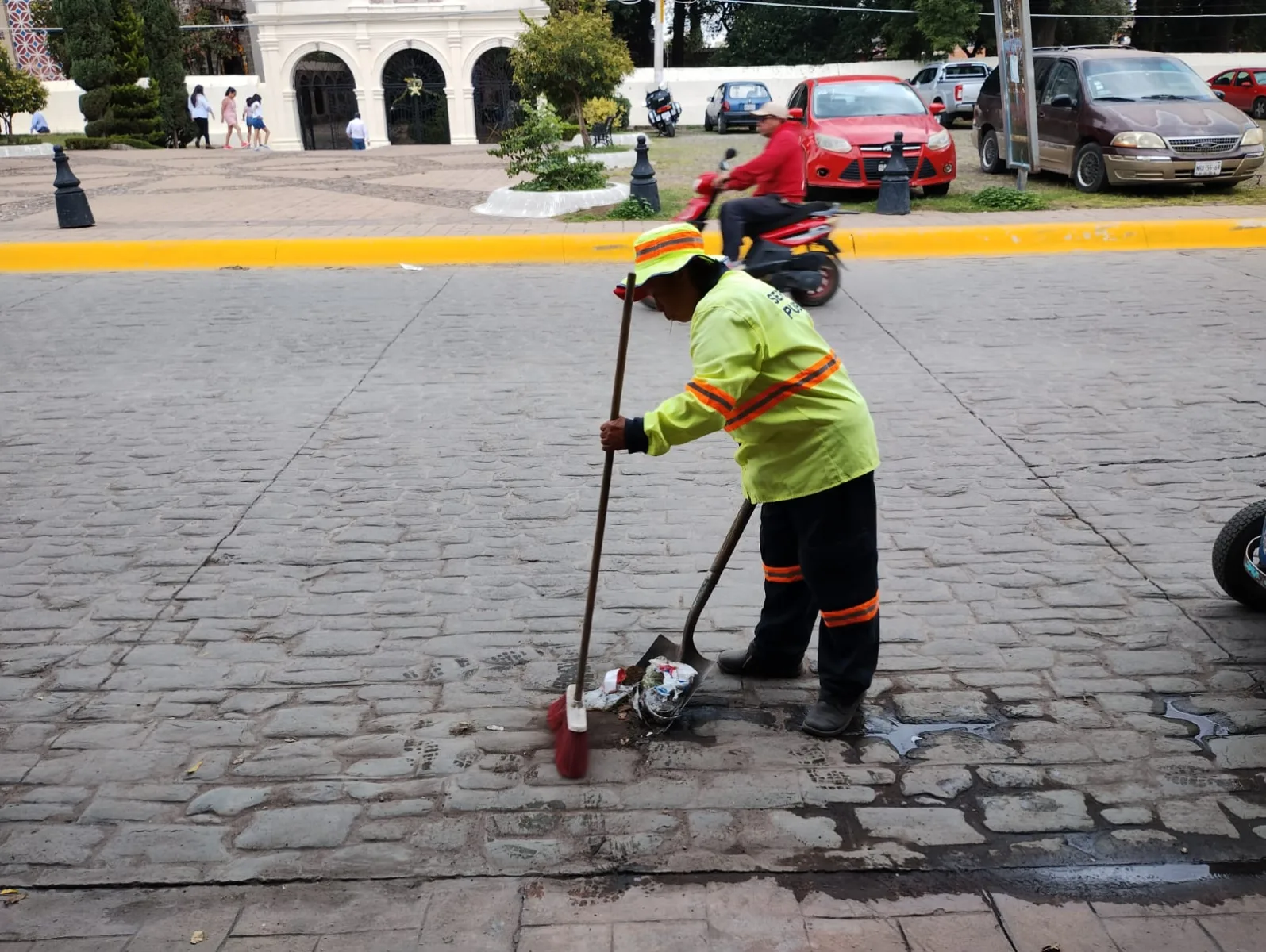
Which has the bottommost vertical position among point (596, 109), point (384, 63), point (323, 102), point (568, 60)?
point (596, 109)

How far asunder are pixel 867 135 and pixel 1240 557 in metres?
10.5

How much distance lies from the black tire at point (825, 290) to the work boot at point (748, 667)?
5773 millimetres

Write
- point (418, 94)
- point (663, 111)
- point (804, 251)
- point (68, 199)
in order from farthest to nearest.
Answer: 1. point (418, 94)
2. point (663, 111)
3. point (68, 199)
4. point (804, 251)

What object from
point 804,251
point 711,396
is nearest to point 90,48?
point 804,251

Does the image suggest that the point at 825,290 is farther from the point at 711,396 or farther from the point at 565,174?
the point at 711,396

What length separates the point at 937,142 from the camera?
1388cm

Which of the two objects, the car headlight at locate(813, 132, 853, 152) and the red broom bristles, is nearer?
the red broom bristles

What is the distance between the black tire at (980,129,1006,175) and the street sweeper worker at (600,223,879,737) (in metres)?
14.4

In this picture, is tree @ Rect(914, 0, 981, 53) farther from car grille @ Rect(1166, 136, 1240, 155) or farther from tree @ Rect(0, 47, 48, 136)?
tree @ Rect(0, 47, 48, 136)

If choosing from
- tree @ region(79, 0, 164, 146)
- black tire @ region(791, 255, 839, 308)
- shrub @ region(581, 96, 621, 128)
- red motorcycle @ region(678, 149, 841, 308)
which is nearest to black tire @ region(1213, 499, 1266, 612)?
red motorcycle @ region(678, 149, 841, 308)

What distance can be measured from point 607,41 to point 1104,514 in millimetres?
13919

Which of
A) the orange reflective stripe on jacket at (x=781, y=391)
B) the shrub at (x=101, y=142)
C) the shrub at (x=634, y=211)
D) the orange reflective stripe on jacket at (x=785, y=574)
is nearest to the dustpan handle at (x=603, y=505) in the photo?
the orange reflective stripe on jacket at (x=781, y=391)

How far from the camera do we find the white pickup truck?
2866 cm

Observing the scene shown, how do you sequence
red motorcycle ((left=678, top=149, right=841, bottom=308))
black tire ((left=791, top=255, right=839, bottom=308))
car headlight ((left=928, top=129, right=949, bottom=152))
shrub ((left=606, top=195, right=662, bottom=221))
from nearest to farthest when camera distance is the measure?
red motorcycle ((left=678, top=149, right=841, bottom=308))
black tire ((left=791, top=255, right=839, bottom=308))
shrub ((left=606, top=195, right=662, bottom=221))
car headlight ((left=928, top=129, right=949, bottom=152))
